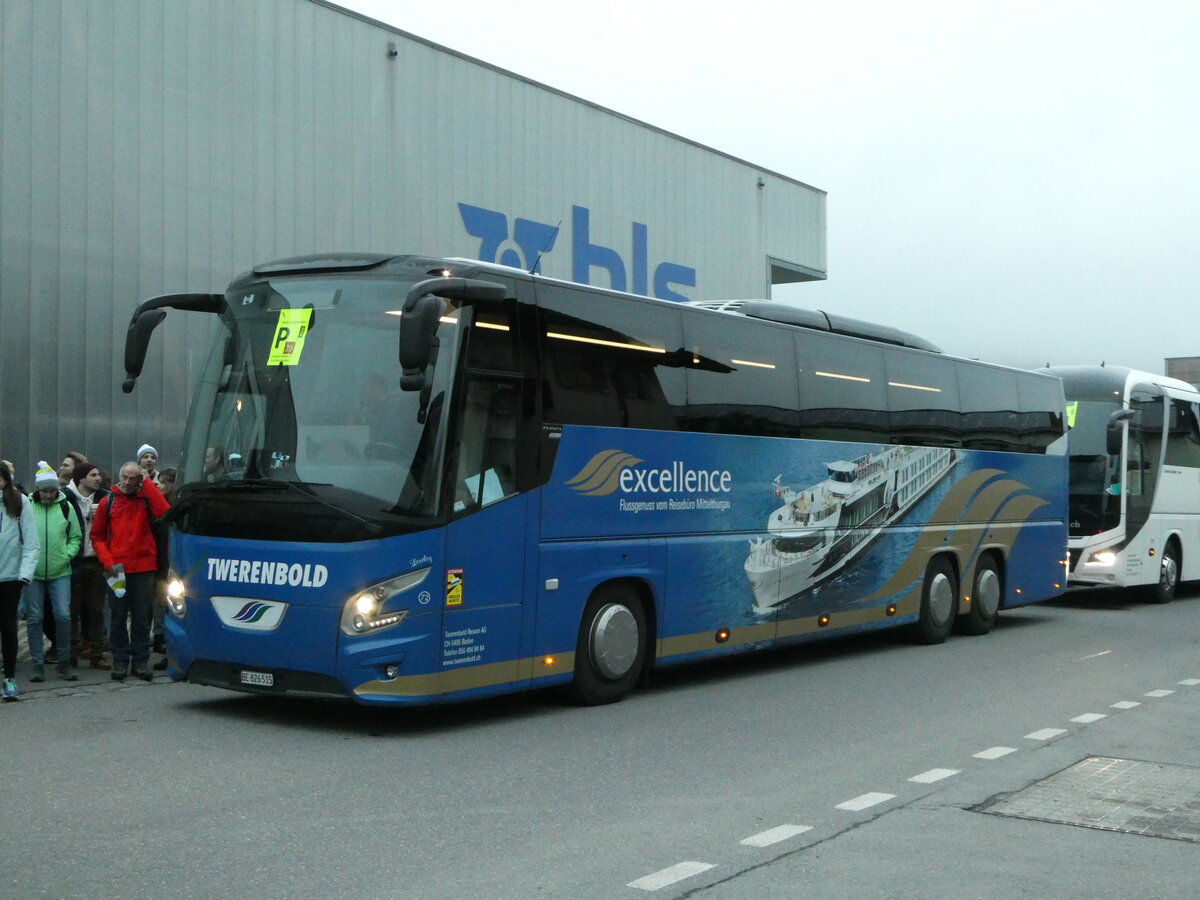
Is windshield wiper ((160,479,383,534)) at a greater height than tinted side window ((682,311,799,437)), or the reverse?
tinted side window ((682,311,799,437))

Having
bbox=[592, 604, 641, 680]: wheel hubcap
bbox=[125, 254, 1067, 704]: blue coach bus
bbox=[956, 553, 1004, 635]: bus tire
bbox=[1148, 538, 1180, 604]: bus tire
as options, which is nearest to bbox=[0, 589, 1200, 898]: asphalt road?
bbox=[592, 604, 641, 680]: wheel hubcap

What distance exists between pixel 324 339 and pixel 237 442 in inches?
37.4

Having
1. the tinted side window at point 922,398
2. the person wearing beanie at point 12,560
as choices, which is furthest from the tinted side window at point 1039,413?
the person wearing beanie at point 12,560

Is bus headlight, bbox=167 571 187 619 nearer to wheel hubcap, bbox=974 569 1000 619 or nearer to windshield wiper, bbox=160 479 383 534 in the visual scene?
windshield wiper, bbox=160 479 383 534

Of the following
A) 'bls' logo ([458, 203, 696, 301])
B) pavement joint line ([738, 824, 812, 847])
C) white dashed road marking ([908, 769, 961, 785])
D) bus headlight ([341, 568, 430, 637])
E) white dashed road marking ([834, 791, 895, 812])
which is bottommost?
white dashed road marking ([908, 769, 961, 785])

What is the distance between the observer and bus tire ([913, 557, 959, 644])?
15.8m

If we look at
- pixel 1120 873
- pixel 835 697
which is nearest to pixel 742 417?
pixel 835 697

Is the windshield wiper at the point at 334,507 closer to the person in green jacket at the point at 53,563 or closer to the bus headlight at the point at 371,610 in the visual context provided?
the bus headlight at the point at 371,610

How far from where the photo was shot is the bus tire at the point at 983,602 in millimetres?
16906

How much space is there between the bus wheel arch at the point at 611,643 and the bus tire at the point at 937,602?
5.61m

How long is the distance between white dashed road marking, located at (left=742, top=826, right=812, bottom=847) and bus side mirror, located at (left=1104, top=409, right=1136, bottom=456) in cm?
1593

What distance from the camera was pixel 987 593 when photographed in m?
17.1

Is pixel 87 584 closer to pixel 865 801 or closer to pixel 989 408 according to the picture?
pixel 865 801

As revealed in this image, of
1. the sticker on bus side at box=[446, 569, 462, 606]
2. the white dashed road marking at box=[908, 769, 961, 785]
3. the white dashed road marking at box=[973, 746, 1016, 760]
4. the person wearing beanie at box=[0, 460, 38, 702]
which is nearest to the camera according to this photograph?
the white dashed road marking at box=[908, 769, 961, 785]
